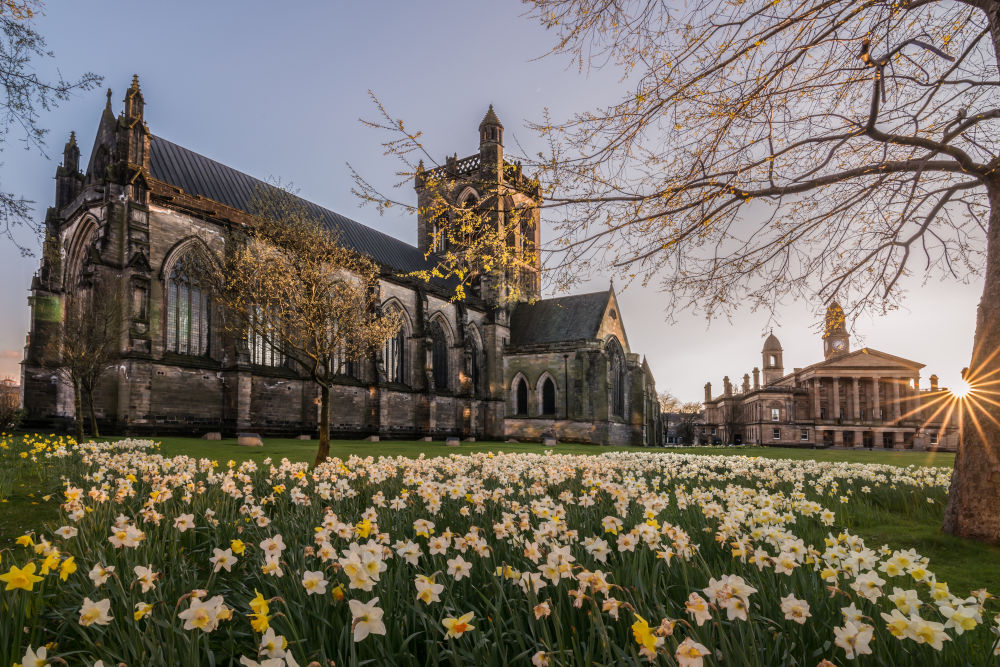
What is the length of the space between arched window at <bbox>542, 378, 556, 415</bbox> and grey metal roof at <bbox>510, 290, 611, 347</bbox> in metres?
3.58

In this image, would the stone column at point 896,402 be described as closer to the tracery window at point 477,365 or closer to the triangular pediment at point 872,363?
the triangular pediment at point 872,363

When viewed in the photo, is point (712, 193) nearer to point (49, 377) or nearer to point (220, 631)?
point (220, 631)

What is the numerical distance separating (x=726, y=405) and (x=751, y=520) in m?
98.4

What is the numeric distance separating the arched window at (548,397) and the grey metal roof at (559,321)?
358 centimetres

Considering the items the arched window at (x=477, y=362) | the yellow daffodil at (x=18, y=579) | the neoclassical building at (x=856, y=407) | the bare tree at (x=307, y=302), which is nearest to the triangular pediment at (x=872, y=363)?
the neoclassical building at (x=856, y=407)

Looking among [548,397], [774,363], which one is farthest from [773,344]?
[548,397]

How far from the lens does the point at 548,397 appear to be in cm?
4503

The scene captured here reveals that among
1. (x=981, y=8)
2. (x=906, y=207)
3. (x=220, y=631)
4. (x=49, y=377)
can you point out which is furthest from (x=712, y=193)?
(x=49, y=377)

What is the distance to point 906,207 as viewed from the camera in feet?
24.3

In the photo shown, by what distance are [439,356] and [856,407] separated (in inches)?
2379

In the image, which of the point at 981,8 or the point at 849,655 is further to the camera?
the point at 981,8

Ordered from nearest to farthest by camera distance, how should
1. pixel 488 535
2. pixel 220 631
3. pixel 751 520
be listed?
pixel 220 631
pixel 751 520
pixel 488 535

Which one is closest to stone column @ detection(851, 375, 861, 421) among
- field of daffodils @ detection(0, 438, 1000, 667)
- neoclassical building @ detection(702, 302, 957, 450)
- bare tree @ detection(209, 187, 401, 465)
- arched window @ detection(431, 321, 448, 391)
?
neoclassical building @ detection(702, 302, 957, 450)

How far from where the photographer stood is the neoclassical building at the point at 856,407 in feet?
235
